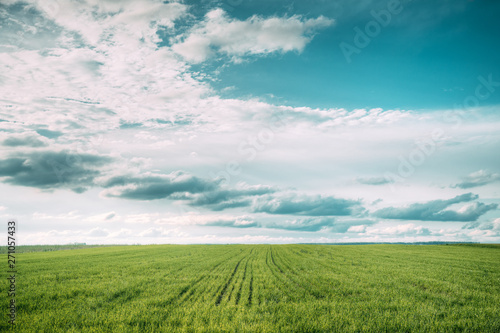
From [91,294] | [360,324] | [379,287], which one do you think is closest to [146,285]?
[91,294]

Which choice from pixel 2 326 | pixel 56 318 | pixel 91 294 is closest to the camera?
pixel 2 326

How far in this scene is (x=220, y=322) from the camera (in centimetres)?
1245

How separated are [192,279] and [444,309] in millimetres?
17792

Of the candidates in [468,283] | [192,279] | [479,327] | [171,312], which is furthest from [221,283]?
[468,283]

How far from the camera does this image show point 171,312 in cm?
1419

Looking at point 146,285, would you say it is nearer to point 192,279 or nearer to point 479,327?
point 192,279

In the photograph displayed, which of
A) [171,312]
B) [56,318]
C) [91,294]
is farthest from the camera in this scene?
[91,294]

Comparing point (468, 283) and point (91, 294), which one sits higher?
point (91, 294)

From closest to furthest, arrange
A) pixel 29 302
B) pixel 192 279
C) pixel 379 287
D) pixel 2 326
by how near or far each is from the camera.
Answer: pixel 2 326
pixel 29 302
pixel 379 287
pixel 192 279

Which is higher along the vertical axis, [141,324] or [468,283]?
[141,324]

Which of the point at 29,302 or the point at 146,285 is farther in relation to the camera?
the point at 146,285

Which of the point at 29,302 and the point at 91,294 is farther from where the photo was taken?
the point at 91,294

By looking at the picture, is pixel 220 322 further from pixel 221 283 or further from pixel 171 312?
pixel 221 283

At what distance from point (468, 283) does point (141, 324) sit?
2428 cm
